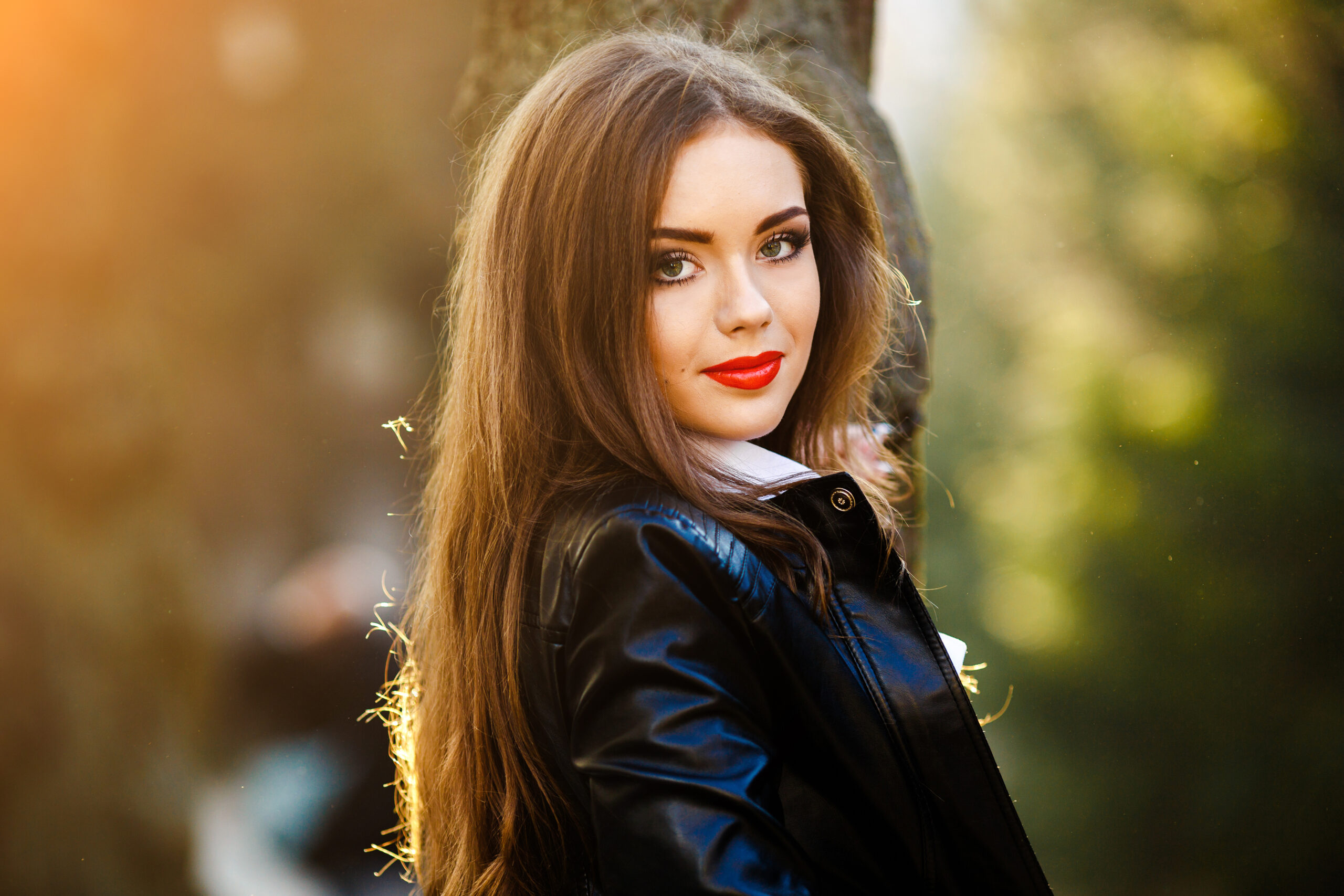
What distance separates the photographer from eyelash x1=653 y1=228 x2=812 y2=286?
23.3 inches

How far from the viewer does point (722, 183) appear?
59cm

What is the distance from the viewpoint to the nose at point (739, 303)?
23.2 inches

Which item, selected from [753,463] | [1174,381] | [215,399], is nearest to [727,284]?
[753,463]

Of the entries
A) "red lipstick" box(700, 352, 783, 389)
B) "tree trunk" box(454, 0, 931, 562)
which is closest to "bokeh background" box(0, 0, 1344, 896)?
"tree trunk" box(454, 0, 931, 562)

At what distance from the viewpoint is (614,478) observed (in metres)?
0.56

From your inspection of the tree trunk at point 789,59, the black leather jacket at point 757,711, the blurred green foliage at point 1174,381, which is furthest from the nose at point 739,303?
the blurred green foliage at point 1174,381

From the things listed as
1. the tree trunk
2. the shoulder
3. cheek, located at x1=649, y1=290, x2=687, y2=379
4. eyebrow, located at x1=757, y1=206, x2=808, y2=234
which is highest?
the tree trunk

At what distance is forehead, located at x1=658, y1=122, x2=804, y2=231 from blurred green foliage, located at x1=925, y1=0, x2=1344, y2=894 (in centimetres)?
76

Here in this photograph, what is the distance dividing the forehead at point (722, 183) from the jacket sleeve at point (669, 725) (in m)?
0.23

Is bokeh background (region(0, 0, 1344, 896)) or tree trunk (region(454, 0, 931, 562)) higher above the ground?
tree trunk (region(454, 0, 931, 562))

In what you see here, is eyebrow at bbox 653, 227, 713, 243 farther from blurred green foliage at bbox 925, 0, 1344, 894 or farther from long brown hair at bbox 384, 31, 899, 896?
blurred green foliage at bbox 925, 0, 1344, 894

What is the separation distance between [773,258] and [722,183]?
0.08 metres

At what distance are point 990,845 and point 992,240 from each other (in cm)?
113

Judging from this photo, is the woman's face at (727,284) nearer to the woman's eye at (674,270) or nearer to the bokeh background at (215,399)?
the woman's eye at (674,270)
